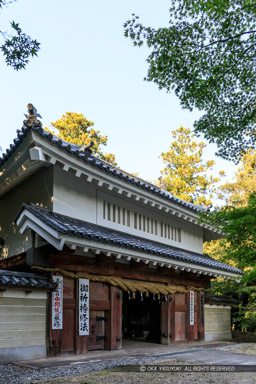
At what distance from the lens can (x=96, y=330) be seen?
10133mm

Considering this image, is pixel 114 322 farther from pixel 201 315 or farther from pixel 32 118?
pixel 32 118

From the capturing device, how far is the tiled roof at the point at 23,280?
312 inches

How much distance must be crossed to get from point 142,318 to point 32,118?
32.9 ft

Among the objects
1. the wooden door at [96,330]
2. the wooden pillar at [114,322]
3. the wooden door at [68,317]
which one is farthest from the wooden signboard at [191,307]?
the wooden door at [68,317]

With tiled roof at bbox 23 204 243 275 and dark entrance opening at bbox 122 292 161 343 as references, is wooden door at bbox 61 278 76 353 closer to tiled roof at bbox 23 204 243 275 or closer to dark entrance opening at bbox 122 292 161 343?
tiled roof at bbox 23 204 243 275

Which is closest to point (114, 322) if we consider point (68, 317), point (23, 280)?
point (68, 317)

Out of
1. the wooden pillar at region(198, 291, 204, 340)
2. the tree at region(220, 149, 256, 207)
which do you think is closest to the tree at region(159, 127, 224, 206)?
the tree at region(220, 149, 256, 207)

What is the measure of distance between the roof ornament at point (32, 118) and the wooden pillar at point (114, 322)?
16.9 ft

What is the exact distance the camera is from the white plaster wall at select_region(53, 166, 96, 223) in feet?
33.1

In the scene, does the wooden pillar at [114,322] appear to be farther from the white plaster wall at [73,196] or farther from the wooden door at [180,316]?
the wooden door at [180,316]

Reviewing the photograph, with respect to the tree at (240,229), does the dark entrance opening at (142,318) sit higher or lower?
lower

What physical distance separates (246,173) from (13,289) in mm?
24565

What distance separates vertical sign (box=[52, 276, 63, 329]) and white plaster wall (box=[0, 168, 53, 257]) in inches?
58.0

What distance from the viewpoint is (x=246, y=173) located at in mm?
29250
